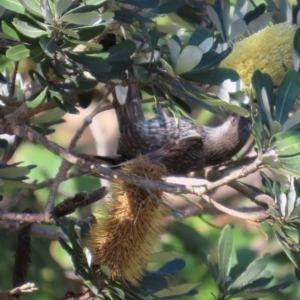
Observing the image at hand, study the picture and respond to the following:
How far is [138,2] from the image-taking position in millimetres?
912

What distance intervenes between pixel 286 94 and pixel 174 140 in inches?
42.1

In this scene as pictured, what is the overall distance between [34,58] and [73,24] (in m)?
0.08

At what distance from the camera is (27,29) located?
0.83 meters

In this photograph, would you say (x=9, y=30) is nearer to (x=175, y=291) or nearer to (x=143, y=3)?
(x=143, y=3)

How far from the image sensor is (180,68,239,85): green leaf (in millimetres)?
938

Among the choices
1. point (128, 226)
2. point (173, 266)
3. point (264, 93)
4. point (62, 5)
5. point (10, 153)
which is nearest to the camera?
point (62, 5)

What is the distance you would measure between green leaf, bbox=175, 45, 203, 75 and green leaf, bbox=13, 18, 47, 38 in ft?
0.71

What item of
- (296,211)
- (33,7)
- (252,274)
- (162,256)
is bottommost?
(252,274)

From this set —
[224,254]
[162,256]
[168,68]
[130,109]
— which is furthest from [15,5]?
[130,109]

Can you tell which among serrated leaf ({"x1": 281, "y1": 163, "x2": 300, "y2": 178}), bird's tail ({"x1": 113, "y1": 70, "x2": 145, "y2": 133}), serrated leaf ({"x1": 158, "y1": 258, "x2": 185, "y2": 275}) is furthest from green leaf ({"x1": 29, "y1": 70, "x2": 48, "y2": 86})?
bird's tail ({"x1": 113, "y1": 70, "x2": 145, "y2": 133})

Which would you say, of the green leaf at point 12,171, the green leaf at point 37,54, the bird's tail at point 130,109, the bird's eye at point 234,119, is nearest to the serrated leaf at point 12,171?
the green leaf at point 12,171

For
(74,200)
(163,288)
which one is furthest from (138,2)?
(163,288)

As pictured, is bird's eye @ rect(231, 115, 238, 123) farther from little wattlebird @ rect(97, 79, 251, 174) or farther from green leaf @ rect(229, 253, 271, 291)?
green leaf @ rect(229, 253, 271, 291)

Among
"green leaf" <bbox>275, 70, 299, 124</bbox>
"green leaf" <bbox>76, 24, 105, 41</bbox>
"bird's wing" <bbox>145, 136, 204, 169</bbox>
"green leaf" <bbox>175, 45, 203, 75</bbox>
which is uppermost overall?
"green leaf" <bbox>76, 24, 105, 41</bbox>
